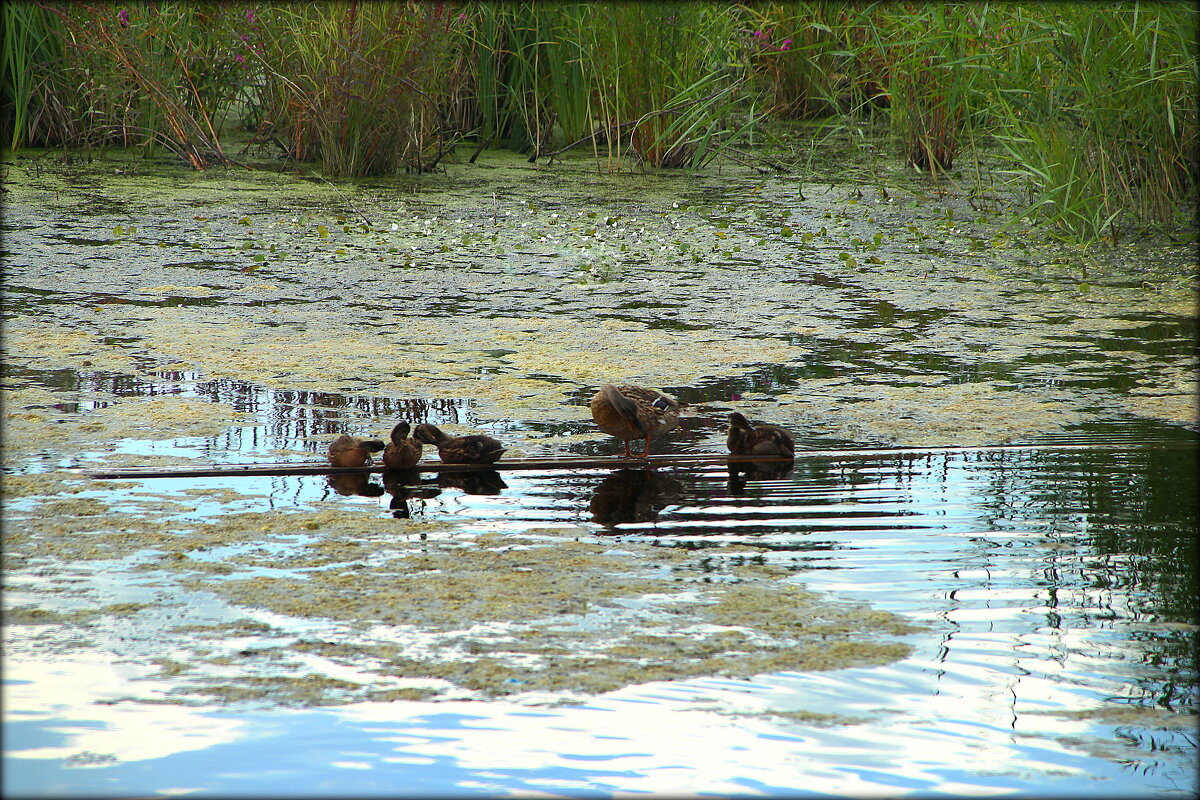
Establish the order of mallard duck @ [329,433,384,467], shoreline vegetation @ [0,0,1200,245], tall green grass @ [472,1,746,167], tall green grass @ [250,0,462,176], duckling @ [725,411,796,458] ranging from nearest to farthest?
1. mallard duck @ [329,433,384,467]
2. duckling @ [725,411,796,458]
3. shoreline vegetation @ [0,0,1200,245]
4. tall green grass @ [250,0,462,176]
5. tall green grass @ [472,1,746,167]

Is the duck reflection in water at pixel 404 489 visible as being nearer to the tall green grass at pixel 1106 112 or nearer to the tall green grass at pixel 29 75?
the tall green grass at pixel 1106 112

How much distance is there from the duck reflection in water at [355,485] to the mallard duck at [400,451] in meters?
0.07

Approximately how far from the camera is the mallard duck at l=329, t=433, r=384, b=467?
3.34 m

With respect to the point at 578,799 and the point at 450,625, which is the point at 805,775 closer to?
the point at 578,799

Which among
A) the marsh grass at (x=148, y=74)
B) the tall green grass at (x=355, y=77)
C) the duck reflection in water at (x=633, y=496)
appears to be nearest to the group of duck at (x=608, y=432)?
the duck reflection in water at (x=633, y=496)

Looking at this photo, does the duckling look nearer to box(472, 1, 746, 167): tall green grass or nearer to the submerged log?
the submerged log

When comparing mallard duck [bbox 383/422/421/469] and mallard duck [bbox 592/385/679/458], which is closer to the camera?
mallard duck [bbox 383/422/421/469]

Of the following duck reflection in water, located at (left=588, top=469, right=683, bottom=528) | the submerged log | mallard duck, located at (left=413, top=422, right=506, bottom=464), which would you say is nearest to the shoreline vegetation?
the submerged log

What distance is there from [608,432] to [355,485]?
0.77 m

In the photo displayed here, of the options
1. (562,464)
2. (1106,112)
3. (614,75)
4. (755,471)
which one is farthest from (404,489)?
(614,75)

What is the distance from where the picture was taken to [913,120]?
8266mm

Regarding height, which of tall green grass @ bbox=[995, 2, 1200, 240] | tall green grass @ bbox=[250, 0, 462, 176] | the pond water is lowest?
the pond water

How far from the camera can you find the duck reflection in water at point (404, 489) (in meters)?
3.12

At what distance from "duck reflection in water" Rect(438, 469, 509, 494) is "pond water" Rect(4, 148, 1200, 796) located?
3cm
